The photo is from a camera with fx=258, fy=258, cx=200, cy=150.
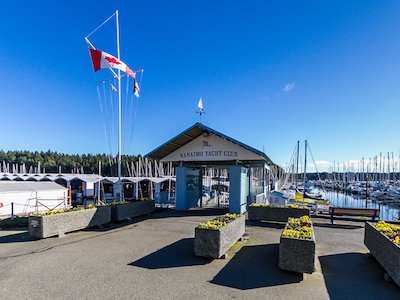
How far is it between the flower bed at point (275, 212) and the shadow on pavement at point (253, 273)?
15.8 ft

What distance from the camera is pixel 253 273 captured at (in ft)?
23.1

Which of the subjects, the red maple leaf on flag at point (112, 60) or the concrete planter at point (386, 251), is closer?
the concrete planter at point (386, 251)

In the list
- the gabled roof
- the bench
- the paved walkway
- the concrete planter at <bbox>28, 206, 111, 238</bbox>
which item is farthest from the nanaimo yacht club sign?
the concrete planter at <bbox>28, 206, 111, 238</bbox>

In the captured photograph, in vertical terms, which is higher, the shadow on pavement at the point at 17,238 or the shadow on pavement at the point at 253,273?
the shadow on pavement at the point at 253,273

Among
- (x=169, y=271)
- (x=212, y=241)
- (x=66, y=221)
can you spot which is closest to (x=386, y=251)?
(x=212, y=241)

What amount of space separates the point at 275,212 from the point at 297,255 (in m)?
6.97

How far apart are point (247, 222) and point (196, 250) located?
640 cm

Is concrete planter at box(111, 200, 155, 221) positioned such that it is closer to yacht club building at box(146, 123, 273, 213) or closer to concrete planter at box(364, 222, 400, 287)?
yacht club building at box(146, 123, 273, 213)

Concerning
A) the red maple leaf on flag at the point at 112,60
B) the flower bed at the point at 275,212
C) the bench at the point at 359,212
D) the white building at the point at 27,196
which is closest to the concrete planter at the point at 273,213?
the flower bed at the point at 275,212

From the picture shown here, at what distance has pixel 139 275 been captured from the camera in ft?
22.3

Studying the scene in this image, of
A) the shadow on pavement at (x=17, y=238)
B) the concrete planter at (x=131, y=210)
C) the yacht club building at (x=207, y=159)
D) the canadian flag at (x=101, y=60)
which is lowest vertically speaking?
the shadow on pavement at (x=17, y=238)

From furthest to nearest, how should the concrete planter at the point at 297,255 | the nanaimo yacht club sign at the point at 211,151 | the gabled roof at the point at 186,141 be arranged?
the nanaimo yacht club sign at the point at 211,151, the gabled roof at the point at 186,141, the concrete planter at the point at 297,255

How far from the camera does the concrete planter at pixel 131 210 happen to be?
1398 cm

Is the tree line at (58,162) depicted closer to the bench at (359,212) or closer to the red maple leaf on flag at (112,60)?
the red maple leaf on flag at (112,60)
